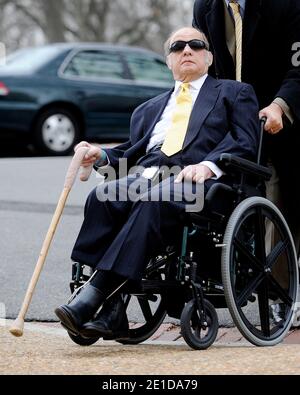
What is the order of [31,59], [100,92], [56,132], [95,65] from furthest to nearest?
[95,65], [100,92], [31,59], [56,132]

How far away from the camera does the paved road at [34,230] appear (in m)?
7.10

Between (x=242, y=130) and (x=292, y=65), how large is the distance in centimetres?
69

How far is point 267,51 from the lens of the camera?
6238mm

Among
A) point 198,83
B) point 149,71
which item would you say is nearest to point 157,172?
point 198,83

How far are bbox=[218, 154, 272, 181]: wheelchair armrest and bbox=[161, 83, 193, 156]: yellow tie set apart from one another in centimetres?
27

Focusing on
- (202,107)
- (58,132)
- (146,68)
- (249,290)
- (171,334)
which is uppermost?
(202,107)

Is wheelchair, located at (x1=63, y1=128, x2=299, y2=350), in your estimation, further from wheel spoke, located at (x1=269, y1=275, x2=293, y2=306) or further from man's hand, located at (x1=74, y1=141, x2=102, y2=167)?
man's hand, located at (x1=74, y1=141, x2=102, y2=167)

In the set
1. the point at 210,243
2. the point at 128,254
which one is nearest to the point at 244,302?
the point at 210,243

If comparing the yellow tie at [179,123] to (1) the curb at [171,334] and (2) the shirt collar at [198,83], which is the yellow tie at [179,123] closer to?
(2) the shirt collar at [198,83]

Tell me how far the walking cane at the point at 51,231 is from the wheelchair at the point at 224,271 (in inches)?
9.0

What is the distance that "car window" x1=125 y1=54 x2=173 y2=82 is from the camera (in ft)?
56.0

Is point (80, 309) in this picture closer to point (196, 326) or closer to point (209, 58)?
point (196, 326)

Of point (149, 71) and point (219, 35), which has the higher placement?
point (219, 35)
